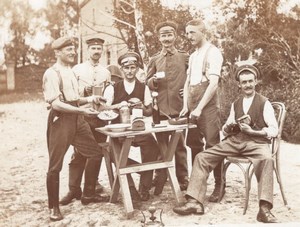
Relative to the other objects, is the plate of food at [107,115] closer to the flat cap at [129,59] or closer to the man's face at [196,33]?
the flat cap at [129,59]

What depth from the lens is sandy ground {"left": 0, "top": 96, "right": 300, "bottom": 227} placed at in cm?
Answer: 295

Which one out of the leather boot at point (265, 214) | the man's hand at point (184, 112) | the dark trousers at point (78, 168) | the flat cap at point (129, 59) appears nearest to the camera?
the leather boot at point (265, 214)

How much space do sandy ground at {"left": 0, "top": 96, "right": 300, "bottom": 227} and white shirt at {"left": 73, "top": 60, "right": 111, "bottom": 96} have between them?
18.6 inches

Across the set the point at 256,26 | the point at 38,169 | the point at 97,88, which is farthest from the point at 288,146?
the point at 38,169

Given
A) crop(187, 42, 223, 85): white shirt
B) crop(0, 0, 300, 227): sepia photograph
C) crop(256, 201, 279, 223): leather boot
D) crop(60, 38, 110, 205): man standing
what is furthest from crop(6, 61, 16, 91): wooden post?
crop(256, 201, 279, 223): leather boot

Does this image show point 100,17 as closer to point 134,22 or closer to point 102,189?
point 134,22

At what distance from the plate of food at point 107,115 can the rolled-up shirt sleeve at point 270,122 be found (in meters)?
1.10

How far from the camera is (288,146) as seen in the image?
4.40m

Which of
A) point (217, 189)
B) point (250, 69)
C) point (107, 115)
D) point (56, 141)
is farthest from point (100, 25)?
point (217, 189)

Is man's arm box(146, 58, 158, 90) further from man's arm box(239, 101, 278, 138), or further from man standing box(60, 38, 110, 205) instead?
man's arm box(239, 101, 278, 138)

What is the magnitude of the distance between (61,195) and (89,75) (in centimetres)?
104

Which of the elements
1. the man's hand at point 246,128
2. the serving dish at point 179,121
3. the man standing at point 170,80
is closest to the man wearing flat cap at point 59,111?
the serving dish at point 179,121

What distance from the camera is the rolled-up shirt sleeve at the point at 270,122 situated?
117 inches

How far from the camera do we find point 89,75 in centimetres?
360
